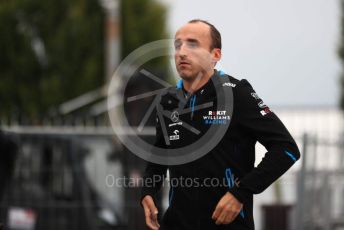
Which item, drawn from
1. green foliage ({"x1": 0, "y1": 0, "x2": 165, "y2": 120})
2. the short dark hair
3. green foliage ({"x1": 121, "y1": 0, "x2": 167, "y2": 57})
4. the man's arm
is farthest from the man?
green foliage ({"x1": 121, "y1": 0, "x2": 167, "y2": 57})

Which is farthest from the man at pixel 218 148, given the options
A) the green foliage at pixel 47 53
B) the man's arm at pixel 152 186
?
the green foliage at pixel 47 53

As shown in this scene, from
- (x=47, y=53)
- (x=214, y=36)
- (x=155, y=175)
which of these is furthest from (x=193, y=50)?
(x=47, y=53)

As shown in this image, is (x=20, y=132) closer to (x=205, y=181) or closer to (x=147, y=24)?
(x=205, y=181)

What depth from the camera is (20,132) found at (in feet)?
34.9

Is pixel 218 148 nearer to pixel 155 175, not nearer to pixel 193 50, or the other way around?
pixel 193 50

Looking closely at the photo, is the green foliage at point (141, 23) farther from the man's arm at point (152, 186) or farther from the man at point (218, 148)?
the man at point (218, 148)

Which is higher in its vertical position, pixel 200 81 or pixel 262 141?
pixel 200 81

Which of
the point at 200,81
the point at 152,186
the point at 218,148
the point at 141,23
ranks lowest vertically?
the point at 152,186

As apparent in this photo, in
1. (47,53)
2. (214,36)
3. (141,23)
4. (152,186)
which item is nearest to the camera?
(214,36)

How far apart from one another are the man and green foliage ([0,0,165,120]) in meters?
30.3

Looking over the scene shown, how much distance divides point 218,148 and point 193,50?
1.65ft

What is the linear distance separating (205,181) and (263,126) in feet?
1.32

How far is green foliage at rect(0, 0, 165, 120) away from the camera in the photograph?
116 ft

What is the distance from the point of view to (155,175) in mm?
5379
